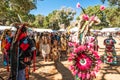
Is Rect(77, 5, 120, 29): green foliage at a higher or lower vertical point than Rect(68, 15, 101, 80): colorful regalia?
higher

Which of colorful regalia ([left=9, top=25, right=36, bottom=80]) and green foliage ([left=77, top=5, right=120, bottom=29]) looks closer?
colorful regalia ([left=9, top=25, right=36, bottom=80])

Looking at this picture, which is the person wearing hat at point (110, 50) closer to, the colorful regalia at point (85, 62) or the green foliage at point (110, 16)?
the colorful regalia at point (85, 62)

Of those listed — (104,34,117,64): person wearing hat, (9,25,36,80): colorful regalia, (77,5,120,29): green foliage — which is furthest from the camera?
(77,5,120,29): green foliage

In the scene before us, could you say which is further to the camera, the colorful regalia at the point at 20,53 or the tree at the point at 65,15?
the tree at the point at 65,15

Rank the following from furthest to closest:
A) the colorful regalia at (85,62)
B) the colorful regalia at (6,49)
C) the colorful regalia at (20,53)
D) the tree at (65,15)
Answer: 1. the tree at (65,15)
2. the colorful regalia at (85,62)
3. the colorful regalia at (6,49)
4. the colorful regalia at (20,53)

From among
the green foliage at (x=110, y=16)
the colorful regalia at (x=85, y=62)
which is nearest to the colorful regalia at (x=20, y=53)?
the colorful regalia at (x=85, y=62)

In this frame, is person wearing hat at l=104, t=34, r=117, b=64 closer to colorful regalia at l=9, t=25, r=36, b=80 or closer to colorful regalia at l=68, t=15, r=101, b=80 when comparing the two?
colorful regalia at l=68, t=15, r=101, b=80

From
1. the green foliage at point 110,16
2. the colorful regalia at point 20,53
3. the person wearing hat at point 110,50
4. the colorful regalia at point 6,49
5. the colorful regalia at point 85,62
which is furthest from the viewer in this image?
the green foliage at point 110,16

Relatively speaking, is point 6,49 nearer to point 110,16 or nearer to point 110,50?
point 110,50

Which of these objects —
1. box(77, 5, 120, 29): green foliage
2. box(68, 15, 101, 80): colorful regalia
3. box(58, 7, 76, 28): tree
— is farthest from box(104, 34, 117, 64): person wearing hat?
box(58, 7, 76, 28): tree

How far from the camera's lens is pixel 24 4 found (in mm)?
16688

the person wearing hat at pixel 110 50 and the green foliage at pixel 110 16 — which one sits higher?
the green foliage at pixel 110 16

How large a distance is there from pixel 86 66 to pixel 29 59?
8.75 feet

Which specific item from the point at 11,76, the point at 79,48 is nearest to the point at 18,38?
the point at 11,76
